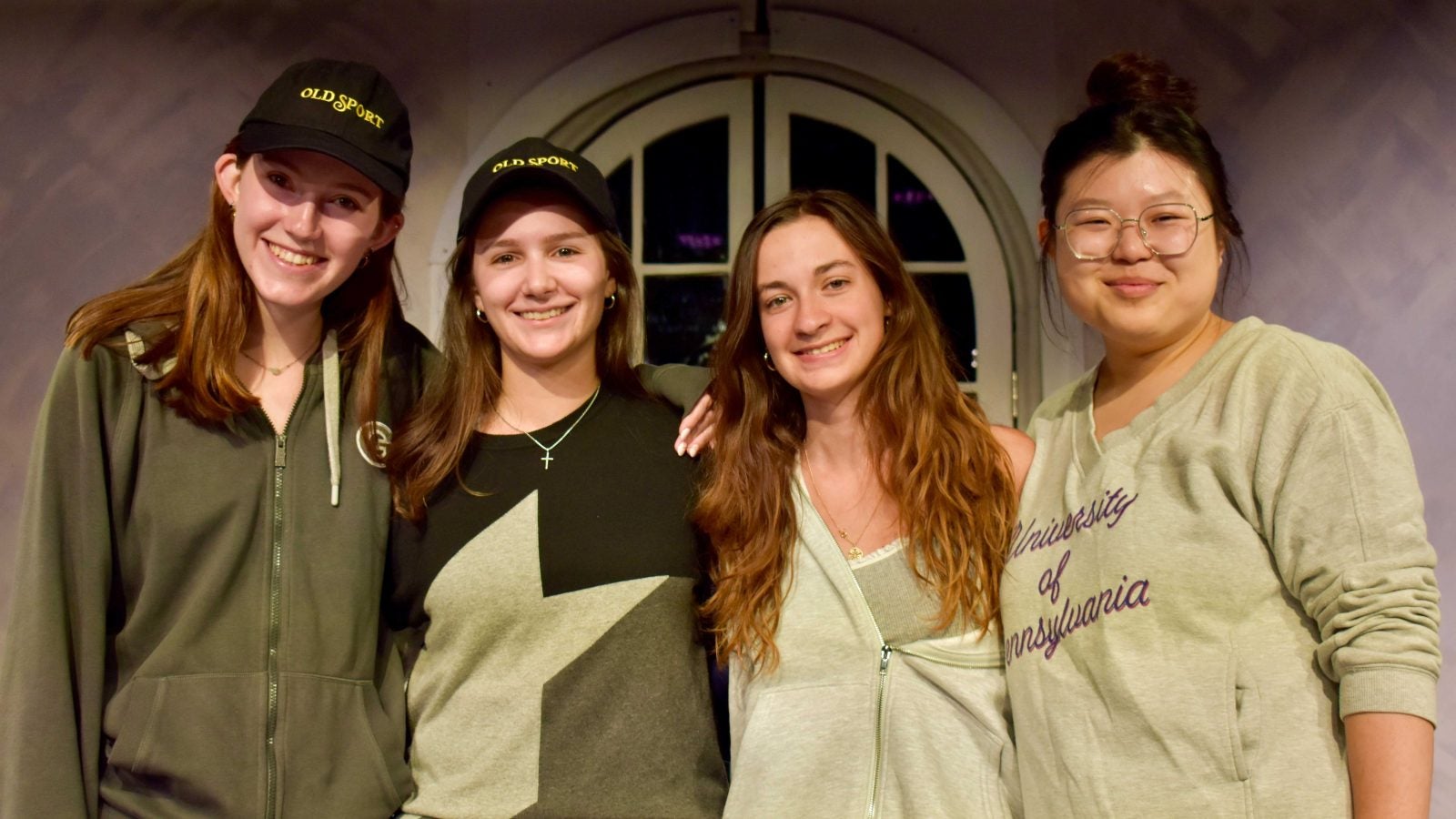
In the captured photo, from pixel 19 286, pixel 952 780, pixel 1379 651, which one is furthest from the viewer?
pixel 19 286

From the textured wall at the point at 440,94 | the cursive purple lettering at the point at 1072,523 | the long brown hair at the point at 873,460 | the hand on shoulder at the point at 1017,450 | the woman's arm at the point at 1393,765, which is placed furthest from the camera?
the textured wall at the point at 440,94

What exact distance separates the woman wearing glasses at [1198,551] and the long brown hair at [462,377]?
2.62ft

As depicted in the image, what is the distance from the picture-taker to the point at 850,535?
1929 mm

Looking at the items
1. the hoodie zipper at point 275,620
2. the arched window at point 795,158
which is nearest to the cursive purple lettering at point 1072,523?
the hoodie zipper at point 275,620

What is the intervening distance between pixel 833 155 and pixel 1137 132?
1688 millimetres

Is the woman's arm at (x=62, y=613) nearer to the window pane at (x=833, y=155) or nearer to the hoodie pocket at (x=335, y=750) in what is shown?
the hoodie pocket at (x=335, y=750)

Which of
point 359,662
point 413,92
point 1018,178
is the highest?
point 413,92

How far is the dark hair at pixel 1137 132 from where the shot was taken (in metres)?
1.66

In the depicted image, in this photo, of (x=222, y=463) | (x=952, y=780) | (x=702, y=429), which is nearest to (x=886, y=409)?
(x=702, y=429)

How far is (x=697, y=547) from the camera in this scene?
197 cm

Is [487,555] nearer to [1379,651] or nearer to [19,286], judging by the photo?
[1379,651]

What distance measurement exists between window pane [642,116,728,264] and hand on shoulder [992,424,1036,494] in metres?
1.45

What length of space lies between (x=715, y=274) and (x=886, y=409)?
1429mm

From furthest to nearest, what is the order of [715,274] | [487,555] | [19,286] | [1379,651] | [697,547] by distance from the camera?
[715,274], [19,286], [697,547], [487,555], [1379,651]
